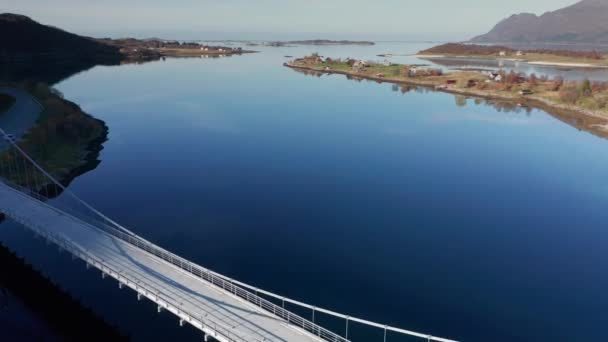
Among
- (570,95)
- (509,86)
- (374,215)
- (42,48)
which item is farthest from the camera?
(42,48)

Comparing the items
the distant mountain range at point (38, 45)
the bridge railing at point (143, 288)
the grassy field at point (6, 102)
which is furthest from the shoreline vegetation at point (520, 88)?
the distant mountain range at point (38, 45)

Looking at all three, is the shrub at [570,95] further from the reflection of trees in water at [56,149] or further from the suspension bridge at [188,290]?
the reflection of trees in water at [56,149]

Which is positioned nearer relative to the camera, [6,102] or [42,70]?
[6,102]

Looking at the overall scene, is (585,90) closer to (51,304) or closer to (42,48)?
(51,304)

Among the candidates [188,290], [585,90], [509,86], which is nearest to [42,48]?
[509,86]

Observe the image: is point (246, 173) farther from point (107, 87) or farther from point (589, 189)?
point (107, 87)

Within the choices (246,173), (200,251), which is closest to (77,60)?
(246,173)
